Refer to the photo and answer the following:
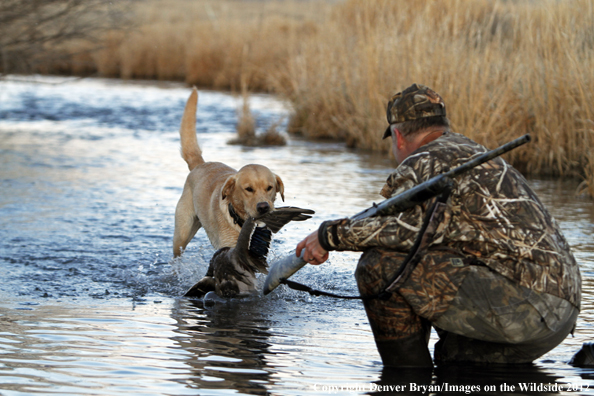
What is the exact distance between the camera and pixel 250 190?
5574mm

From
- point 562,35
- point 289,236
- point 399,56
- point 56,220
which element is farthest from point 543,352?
point 399,56

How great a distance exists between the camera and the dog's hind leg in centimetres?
665

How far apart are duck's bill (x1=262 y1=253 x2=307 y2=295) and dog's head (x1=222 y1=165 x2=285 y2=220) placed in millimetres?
1345

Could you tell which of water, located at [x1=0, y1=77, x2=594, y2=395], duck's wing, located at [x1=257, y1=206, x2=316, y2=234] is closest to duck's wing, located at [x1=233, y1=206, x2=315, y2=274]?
duck's wing, located at [x1=257, y1=206, x2=316, y2=234]

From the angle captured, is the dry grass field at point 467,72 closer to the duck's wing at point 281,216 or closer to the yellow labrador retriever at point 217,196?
the yellow labrador retriever at point 217,196

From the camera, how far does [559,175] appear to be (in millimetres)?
10250

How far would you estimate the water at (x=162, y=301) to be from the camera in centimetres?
368

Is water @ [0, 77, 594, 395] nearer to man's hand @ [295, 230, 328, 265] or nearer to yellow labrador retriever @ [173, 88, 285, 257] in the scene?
yellow labrador retriever @ [173, 88, 285, 257]

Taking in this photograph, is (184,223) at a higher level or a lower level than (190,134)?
lower

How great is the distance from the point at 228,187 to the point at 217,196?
408 mm

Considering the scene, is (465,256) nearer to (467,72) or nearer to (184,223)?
(184,223)

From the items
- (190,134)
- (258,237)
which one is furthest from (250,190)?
(190,134)

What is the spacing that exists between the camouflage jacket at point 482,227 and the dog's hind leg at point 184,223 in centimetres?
327

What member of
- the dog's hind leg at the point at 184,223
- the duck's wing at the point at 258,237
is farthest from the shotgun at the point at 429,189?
the dog's hind leg at the point at 184,223
